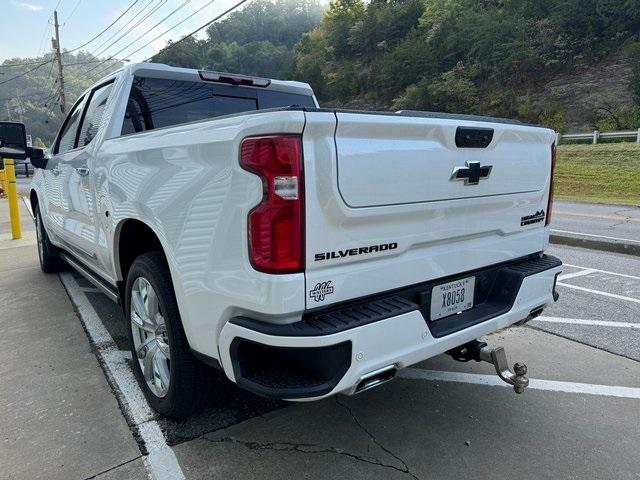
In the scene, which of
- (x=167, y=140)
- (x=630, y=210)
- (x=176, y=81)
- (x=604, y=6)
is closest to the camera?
(x=167, y=140)

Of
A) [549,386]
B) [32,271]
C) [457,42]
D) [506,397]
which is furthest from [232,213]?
[457,42]

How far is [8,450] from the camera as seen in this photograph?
8.06 ft

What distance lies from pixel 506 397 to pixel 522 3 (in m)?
64.0

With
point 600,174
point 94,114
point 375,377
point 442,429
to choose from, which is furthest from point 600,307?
point 600,174

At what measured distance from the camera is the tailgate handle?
2.31 meters

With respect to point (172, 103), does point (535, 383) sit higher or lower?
lower

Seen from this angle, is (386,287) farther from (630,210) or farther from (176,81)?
(630,210)

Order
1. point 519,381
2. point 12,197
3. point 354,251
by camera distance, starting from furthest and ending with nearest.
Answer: point 12,197 < point 519,381 < point 354,251

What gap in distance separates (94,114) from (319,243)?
9.51ft

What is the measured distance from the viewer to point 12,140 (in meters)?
4.41

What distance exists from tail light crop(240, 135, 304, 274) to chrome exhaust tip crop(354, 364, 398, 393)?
0.53 metres

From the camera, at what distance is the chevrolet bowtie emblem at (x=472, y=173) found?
2.34 metres

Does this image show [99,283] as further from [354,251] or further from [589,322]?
[589,322]

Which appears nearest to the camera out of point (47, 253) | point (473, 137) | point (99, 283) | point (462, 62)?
point (473, 137)
